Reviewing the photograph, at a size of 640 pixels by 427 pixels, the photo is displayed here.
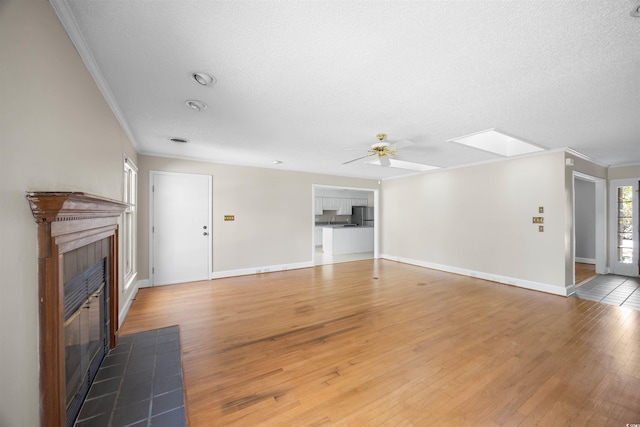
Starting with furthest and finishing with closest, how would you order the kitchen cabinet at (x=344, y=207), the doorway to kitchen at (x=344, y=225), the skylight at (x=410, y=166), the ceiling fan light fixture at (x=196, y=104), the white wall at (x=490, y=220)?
the kitchen cabinet at (x=344, y=207) → the doorway to kitchen at (x=344, y=225) → the skylight at (x=410, y=166) → the white wall at (x=490, y=220) → the ceiling fan light fixture at (x=196, y=104)

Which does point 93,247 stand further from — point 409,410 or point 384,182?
point 384,182

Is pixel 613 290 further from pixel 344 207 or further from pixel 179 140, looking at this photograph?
pixel 179 140

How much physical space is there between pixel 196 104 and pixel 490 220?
5519 millimetres

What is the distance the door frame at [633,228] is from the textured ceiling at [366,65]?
2.87m

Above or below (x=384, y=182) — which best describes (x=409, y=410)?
below

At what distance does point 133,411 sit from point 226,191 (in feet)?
13.5

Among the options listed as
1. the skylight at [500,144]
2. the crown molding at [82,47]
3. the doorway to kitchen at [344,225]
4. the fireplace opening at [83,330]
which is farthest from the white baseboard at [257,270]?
the skylight at [500,144]

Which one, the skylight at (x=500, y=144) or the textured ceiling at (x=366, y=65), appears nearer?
the textured ceiling at (x=366, y=65)

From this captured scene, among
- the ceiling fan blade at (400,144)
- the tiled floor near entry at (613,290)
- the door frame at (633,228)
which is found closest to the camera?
the ceiling fan blade at (400,144)

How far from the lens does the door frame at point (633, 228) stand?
5098 mm

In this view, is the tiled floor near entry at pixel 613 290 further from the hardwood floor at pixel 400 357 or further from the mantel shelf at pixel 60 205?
the mantel shelf at pixel 60 205

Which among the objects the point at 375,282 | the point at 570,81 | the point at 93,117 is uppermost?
the point at 570,81

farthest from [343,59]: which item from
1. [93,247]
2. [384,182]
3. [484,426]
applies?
[384,182]

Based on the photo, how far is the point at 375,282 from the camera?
4922 millimetres
